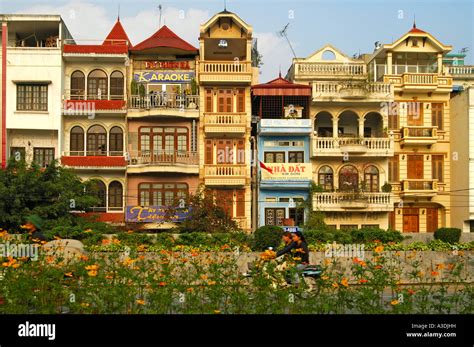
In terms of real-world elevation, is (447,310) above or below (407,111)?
below

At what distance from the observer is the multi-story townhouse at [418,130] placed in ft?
122

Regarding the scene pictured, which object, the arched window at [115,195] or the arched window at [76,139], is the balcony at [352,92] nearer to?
the arched window at [115,195]

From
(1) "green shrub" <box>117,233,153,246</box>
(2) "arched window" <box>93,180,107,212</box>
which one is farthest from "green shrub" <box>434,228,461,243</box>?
(2) "arched window" <box>93,180,107,212</box>

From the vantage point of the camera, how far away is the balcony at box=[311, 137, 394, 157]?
36.2 meters

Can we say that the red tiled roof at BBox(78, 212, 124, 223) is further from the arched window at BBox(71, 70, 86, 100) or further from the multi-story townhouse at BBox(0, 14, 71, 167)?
the arched window at BBox(71, 70, 86, 100)

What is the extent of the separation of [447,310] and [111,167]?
27.7m

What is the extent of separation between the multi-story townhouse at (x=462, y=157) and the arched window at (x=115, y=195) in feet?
58.4

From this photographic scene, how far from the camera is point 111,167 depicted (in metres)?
35.5

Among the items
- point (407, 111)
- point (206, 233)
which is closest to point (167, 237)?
point (206, 233)

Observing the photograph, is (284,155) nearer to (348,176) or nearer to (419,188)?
(348,176)

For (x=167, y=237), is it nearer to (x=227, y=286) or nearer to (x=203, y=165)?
(x=203, y=165)

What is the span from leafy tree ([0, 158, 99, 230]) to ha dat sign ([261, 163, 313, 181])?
30.4 ft
